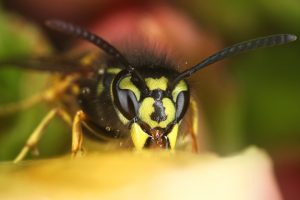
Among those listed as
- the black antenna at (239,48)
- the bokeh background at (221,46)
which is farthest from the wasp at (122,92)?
the bokeh background at (221,46)

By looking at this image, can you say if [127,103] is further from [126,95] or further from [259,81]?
[259,81]

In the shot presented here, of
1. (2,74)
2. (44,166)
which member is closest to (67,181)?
(44,166)

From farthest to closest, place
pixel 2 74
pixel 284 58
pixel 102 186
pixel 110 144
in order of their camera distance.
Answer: pixel 284 58 → pixel 2 74 → pixel 110 144 → pixel 102 186

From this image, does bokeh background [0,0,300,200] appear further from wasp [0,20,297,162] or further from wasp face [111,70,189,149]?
wasp face [111,70,189,149]

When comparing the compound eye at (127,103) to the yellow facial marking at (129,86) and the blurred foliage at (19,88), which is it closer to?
the yellow facial marking at (129,86)

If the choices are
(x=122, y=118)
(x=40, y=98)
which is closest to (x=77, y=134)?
(x=122, y=118)

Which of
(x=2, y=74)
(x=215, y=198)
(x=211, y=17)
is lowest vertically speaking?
(x=215, y=198)

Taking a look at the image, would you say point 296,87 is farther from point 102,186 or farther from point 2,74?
point 102,186
